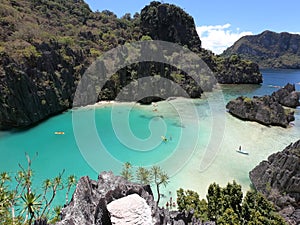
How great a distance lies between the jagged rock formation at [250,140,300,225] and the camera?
18891mm

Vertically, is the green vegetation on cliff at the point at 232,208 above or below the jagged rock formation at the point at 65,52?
below

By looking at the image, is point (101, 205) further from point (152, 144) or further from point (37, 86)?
point (37, 86)

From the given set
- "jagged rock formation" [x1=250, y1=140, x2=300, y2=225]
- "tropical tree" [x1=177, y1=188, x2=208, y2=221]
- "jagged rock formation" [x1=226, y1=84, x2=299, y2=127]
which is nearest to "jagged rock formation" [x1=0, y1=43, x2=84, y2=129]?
"tropical tree" [x1=177, y1=188, x2=208, y2=221]

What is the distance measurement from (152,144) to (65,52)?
33055 millimetres

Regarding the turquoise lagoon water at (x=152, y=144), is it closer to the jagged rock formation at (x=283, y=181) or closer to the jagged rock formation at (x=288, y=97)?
the jagged rock formation at (x=283, y=181)

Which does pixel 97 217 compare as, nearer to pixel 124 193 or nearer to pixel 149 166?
pixel 124 193

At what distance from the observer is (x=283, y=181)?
20.0 meters

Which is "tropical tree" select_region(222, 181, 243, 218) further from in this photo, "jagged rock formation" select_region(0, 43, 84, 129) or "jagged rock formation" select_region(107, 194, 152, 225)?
"jagged rock formation" select_region(0, 43, 84, 129)

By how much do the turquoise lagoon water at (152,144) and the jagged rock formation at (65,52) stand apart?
4.64 m

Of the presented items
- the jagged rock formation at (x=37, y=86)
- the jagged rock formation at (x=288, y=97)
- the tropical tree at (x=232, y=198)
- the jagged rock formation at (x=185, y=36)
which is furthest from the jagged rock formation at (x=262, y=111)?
the jagged rock formation at (x=185, y=36)

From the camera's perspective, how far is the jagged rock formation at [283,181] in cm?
1889

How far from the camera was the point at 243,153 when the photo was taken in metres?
29.4

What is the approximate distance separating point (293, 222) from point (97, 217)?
14.5 m

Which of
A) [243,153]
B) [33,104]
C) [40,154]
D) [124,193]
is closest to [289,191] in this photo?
[243,153]
